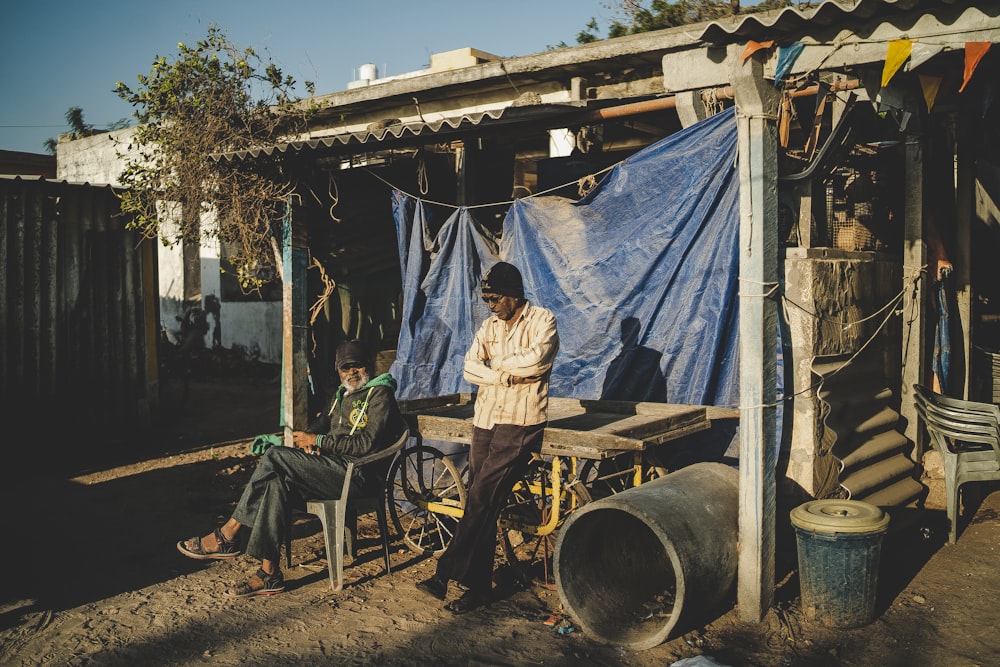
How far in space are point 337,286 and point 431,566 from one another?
347cm

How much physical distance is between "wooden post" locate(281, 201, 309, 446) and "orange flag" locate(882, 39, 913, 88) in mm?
4976

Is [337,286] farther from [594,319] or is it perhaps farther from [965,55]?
[965,55]

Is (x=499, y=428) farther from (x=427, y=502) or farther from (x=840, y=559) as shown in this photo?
(x=840, y=559)

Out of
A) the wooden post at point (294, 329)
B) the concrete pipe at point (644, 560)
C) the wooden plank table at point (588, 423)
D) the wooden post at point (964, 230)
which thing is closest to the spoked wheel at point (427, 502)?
the wooden plank table at point (588, 423)

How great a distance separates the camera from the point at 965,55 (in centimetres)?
375

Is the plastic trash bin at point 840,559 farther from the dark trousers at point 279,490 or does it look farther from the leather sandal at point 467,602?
the dark trousers at point 279,490

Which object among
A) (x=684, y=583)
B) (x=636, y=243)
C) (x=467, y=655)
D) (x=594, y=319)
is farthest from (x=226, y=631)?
(x=636, y=243)

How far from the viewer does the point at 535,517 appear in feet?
16.7

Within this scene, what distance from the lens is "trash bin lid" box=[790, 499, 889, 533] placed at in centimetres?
401

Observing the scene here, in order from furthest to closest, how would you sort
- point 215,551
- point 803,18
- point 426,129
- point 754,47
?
point 426,129 → point 215,551 → point 754,47 → point 803,18

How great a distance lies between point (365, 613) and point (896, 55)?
4.09 metres

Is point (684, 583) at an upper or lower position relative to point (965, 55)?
lower

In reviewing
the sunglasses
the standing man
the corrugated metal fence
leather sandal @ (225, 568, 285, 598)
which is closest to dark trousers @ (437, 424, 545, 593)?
the standing man

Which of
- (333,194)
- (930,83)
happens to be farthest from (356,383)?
(930,83)
